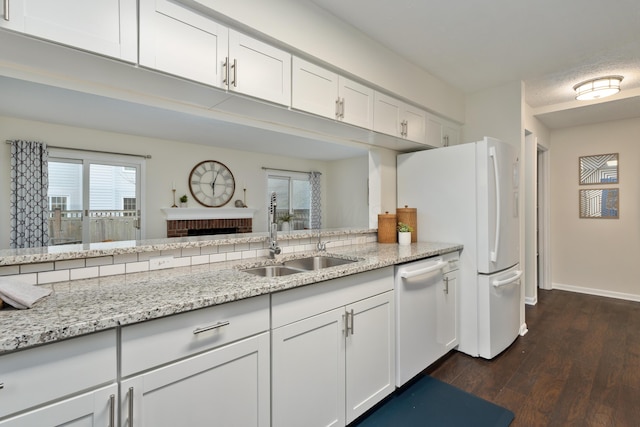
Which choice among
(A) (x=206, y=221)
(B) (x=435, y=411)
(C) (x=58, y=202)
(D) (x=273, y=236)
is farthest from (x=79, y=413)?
(A) (x=206, y=221)

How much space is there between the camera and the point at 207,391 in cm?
115

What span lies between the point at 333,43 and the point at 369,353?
1.97 meters

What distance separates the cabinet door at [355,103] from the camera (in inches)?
87.1

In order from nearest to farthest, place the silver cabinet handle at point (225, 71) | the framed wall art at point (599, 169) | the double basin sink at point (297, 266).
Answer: the silver cabinet handle at point (225, 71) → the double basin sink at point (297, 266) → the framed wall art at point (599, 169)

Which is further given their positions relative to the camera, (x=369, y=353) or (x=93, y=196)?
(x=93, y=196)

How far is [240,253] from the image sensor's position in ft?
6.42

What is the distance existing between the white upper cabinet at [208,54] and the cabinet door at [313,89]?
65 millimetres

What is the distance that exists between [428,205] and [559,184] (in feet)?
9.63

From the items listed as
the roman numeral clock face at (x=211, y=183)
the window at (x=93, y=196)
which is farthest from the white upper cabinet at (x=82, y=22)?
the roman numeral clock face at (x=211, y=183)

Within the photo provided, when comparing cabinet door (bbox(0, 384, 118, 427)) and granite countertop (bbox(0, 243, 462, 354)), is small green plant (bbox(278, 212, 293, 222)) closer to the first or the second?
granite countertop (bbox(0, 243, 462, 354))

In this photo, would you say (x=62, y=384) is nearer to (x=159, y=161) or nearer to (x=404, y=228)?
(x=404, y=228)

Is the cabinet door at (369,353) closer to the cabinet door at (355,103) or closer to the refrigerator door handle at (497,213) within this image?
the refrigerator door handle at (497,213)

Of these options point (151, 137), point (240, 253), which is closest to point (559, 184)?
point (240, 253)

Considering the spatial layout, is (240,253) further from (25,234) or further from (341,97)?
(25,234)
